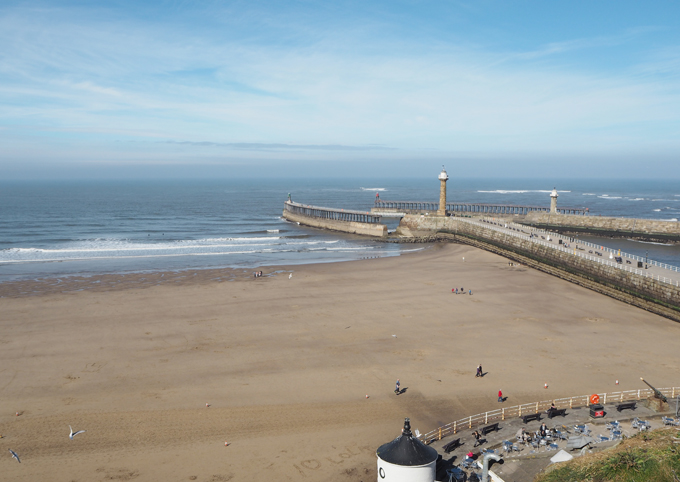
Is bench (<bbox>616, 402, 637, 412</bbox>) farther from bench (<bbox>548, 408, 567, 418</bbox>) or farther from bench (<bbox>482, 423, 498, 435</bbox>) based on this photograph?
bench (<bbox>482, 423, 498, 435</bbox>)

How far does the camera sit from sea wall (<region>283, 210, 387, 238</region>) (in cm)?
6094

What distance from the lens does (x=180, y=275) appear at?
3522 centimetres

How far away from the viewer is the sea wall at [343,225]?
200 ft

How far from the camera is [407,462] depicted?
901 centimetres

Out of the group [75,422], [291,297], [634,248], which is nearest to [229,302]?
[291,297]

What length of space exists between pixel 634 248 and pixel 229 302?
44.2 meters

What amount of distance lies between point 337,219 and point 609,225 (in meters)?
38.2

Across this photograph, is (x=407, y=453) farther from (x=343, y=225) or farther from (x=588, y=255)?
(x=343, y=225)

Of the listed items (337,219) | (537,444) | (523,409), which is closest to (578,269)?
(523,409)

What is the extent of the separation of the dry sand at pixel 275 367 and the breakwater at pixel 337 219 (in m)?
30.9

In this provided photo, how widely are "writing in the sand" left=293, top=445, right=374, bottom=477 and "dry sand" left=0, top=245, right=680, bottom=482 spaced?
4cm

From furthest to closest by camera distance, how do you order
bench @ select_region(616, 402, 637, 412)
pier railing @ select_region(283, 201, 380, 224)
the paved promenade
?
pier railing @ select_region(283, 201, 380, 224), bench @ select_region(616, 402, 637, 412), the paved promenade

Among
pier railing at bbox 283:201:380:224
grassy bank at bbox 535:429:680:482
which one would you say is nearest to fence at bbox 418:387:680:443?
grassy bank at bbox 535:429:680:482

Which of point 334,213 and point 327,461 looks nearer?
point 327,461
